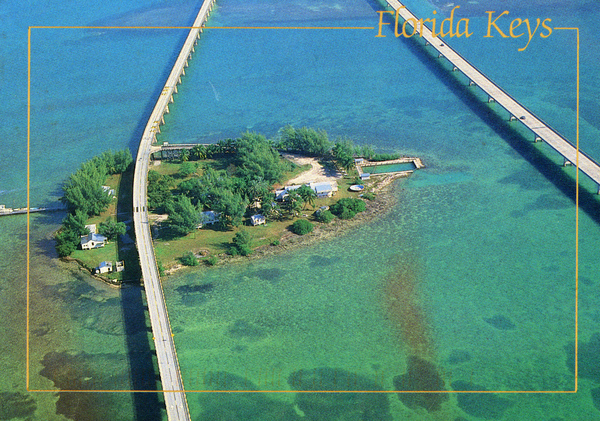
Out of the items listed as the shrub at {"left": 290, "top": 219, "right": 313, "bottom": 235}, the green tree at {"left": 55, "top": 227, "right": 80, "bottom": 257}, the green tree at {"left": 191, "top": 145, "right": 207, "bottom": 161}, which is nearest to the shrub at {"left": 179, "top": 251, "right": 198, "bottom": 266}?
the shrub at {"left": 290, "top": 219, "right": 313, "bottom": 235}

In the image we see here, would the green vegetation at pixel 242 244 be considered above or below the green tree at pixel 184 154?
below

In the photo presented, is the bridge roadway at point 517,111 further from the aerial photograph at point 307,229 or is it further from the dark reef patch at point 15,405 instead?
the dark reef patch at point 15,405

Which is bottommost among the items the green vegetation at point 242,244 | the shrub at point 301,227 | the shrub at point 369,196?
the green vegetation at point 242,244

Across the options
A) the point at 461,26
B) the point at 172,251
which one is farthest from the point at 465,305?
the point at 461,26

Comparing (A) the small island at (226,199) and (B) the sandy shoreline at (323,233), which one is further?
(A) the small island at (226,199)

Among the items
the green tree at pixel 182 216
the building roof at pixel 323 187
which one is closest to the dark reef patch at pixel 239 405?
the green tree at pixel 182 216

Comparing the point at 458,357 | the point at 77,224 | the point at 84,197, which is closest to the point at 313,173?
the point at 84,197

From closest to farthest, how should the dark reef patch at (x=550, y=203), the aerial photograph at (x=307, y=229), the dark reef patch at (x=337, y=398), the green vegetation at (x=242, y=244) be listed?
the dark reef patch at (x=337, y=398) < the aerial photograph at (x=307, y=229) < the green vegetation at (x=242, y=244) < the dark reef patch at (x=550, y=203)
